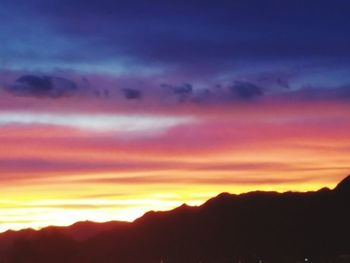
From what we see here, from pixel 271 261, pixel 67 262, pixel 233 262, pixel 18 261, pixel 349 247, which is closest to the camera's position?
pixel 18 261

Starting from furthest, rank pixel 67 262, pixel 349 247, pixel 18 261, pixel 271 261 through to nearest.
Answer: pixel 349 247 < pixel 271 261 < pixel 67 262 < pixel 18 261

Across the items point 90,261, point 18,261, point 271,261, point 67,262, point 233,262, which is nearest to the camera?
point 18,261

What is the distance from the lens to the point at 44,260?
134500 mm

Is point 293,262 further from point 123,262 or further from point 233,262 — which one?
point 123,262

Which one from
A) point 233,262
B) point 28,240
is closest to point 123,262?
point 233,262

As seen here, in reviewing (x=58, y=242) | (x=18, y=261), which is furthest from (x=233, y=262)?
(x=18, y=261)

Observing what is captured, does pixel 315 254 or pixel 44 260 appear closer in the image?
pixel 44 260

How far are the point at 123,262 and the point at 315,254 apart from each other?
4833 cm

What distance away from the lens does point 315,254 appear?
644ft

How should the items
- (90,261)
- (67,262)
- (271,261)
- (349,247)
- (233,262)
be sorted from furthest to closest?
(349,247)
(233,262)
(271,261)
(90,261)
(67,262)

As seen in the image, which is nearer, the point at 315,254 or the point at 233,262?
the point at 233,262

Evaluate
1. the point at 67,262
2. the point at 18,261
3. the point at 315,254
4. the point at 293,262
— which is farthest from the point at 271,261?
the point at 18,261

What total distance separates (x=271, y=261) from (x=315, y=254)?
32.7 meters

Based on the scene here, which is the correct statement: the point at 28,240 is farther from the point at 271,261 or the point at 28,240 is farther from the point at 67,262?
the point at 271,261
